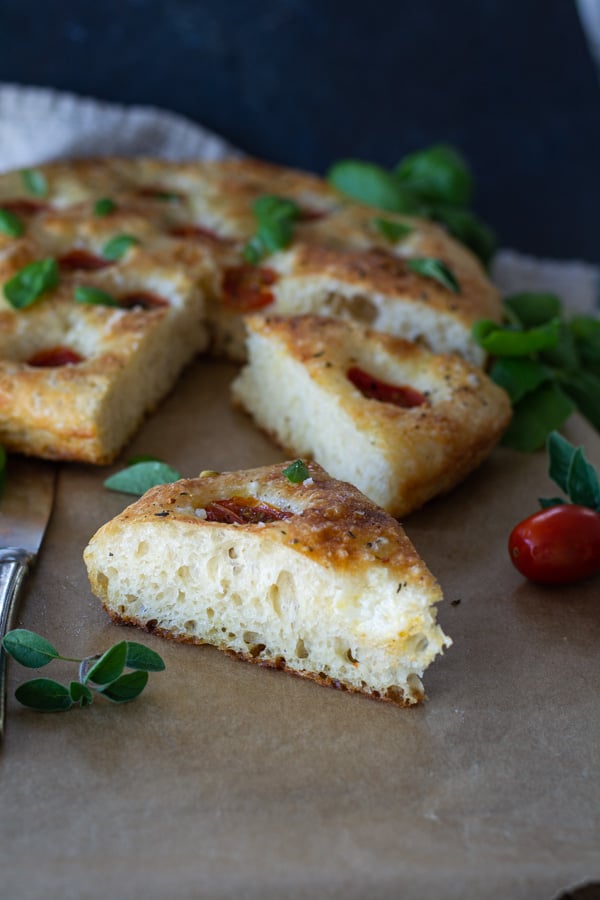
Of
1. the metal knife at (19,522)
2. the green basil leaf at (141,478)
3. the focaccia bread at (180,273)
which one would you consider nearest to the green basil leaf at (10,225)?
the focaccia bread at (180,273)

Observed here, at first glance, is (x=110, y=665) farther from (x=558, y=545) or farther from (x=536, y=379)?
(x=536, y=379)

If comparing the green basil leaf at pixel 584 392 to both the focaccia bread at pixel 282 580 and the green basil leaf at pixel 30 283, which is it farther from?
the green basil leaf at pixel 30 283

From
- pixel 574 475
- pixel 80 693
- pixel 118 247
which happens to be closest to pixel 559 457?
pixel 574 475

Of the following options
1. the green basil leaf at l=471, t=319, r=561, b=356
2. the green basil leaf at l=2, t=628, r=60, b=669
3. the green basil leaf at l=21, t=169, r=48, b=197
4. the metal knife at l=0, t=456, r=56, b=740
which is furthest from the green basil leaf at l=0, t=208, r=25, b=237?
the green basil leaf at l=2, t=628, r=60, b=669

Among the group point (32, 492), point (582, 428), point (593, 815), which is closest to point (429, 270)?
point (582, 428)

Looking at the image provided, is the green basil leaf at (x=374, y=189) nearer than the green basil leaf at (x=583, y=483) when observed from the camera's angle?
No

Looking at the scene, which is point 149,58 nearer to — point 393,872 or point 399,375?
point 399,375
